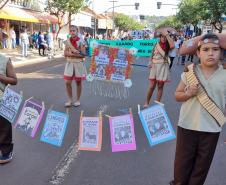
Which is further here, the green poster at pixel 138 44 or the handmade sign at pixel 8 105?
the green poster at pixel 138 44

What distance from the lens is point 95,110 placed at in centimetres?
546

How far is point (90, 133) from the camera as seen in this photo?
9.26ft

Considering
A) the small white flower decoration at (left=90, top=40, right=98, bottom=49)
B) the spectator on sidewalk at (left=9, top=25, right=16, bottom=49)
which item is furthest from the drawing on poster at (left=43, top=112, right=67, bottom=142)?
the spectator on sidewalk at (left=9, top=25, right=16, bottom=49)

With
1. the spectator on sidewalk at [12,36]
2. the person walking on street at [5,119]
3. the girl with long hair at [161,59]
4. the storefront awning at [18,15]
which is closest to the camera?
the person walking on street at [5,119]

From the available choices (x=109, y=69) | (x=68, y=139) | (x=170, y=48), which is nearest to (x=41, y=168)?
(x=68, y=139)

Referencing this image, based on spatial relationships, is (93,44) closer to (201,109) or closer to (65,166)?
(201,109)

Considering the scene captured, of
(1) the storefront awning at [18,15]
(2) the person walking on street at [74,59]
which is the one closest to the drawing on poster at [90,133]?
(2) the person walking on street at [74,59]

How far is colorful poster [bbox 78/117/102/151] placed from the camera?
2811 millimetres

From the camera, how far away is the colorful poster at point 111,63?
2.97 metres

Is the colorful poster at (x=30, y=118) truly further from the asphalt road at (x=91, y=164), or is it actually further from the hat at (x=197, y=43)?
the hat at (x=197, y=43)

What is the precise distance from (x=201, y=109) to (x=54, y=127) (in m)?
1.77

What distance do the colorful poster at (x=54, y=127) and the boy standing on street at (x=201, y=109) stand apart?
1431mm

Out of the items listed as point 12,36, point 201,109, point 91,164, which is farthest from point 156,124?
point 12,36

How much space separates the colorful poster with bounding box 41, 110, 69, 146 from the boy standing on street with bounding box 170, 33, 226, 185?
1431 millimetres
